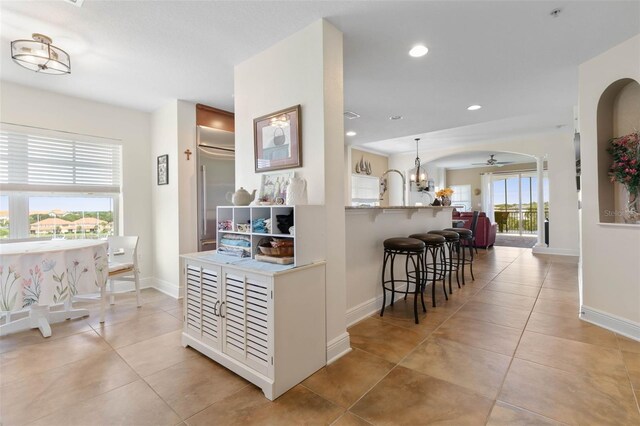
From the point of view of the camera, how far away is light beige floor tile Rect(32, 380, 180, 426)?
157 centimetres

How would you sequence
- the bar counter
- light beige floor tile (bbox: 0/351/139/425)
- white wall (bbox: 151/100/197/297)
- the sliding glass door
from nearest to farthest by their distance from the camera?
light beige floor tile (bbox: 0/351/139/425), the bar counter, white wall (bbox: 151/100/197/297), the sliding glass door

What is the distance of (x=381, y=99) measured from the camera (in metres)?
3.93

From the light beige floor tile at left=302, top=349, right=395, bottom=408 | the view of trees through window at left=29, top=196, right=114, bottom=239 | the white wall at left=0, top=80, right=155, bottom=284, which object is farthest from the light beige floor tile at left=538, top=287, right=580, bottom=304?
the view of trees through window at left=29, top=196, right=114, bottom=239

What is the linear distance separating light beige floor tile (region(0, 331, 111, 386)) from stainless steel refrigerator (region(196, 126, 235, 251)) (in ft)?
5.39

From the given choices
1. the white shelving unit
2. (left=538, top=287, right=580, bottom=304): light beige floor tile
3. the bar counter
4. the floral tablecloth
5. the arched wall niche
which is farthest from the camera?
(left=538, top=287, right=580, bottom=304): light beige floor tile

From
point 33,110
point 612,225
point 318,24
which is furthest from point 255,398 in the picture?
point 33,110

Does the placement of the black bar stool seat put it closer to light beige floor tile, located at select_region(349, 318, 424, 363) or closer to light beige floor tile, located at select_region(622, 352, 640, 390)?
light beige floor tile, located at select_region(349, 318, 424, 363)

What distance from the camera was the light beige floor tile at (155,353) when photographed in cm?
213

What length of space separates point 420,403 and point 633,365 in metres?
1.65

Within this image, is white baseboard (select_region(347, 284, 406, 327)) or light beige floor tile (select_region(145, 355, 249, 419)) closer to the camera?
light beige floor tile (select_region(145, 355, 249, 419))

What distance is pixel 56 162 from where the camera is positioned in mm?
3592

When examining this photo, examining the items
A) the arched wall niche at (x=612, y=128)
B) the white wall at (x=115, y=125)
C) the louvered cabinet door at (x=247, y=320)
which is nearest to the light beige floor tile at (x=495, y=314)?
the arched wall niche at (x=612, y=128)

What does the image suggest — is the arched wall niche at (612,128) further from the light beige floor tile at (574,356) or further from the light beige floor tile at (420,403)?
the light beige floor tile at (420,403)

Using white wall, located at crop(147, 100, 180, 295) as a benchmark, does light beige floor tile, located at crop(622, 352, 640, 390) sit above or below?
below
